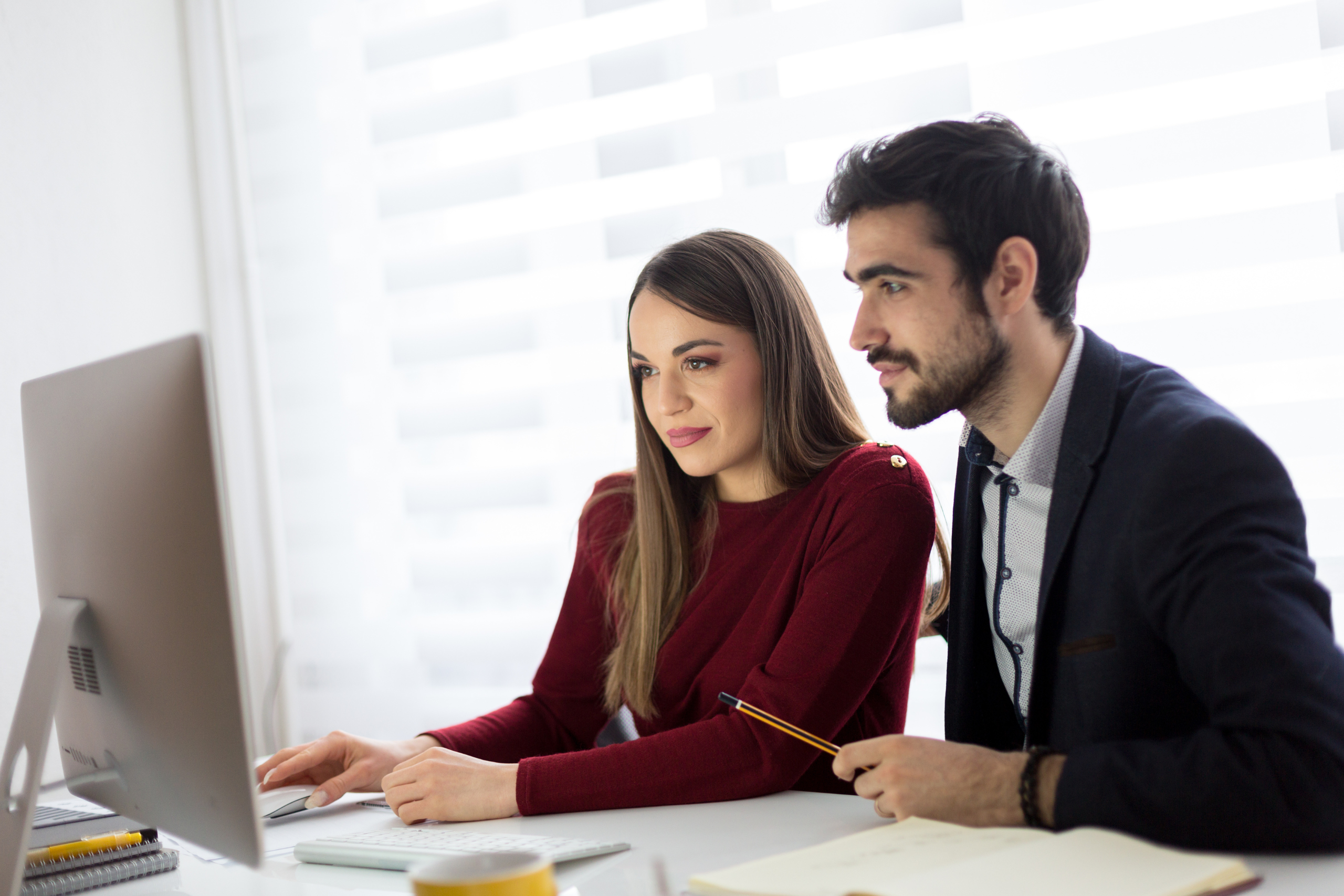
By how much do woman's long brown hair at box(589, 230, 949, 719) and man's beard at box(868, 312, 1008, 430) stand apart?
0.86 ft

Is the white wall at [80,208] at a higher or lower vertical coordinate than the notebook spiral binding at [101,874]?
higher

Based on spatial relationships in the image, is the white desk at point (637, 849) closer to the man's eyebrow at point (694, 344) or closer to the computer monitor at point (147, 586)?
the computer monitor at point (147, 586)

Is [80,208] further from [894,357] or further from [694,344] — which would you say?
[894,357]

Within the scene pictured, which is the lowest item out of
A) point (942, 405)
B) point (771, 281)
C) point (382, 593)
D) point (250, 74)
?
point (382, 593)

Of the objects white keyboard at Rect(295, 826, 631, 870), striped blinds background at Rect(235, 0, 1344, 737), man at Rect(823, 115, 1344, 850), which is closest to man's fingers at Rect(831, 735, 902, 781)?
man at Rect(823, 115, 1344, 850)

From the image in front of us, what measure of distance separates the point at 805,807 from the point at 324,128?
219cm

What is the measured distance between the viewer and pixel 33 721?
91 cm

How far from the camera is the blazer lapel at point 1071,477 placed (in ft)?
3.51

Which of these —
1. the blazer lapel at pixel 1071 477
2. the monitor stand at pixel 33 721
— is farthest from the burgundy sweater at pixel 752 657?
the monitor stand at pixel 33 721

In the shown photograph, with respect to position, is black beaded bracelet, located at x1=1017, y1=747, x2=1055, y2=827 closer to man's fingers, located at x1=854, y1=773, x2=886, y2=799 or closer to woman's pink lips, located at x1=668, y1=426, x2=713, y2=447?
man's fingers, located at x1=854, y1=773, x2=886, y2=799

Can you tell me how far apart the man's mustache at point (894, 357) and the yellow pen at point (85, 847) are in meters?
0.97

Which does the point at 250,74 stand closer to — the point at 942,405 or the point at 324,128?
the point at 324,128

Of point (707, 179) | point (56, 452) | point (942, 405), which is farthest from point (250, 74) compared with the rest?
point (942, 405)

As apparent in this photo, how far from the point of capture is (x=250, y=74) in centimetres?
264
